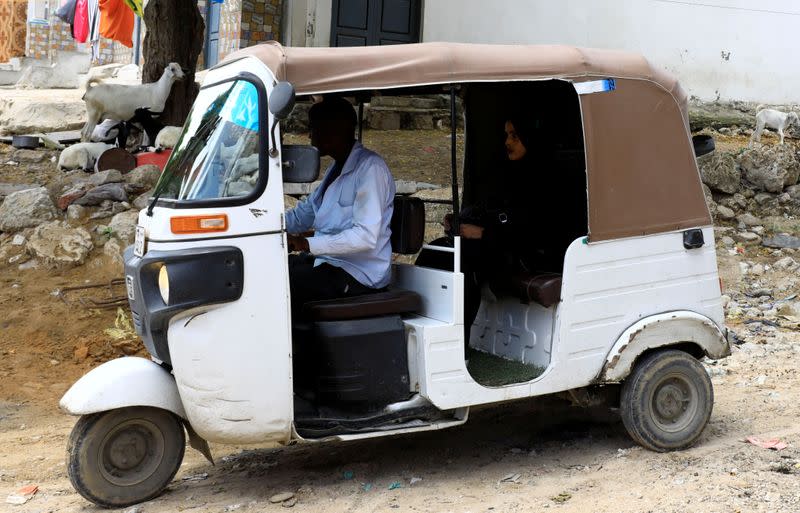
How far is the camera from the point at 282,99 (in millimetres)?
4289

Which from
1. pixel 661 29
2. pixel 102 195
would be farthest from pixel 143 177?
pixel 661 29

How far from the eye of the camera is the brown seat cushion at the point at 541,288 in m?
5.11

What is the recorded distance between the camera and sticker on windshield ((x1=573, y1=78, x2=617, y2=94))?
5.12 metres

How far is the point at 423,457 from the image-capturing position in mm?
5555

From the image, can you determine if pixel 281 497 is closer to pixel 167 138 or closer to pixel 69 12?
pixel 167 138

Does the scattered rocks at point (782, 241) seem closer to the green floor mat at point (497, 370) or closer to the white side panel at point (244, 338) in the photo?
the green floor mat at point (497, 370)

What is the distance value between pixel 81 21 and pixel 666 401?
49.2 feet

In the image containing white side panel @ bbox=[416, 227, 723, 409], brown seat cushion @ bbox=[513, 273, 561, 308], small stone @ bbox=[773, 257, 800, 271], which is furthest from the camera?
small stone @ bbox=[773, 257, 800, 271]

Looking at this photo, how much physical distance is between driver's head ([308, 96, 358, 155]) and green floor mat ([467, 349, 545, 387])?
150 cm

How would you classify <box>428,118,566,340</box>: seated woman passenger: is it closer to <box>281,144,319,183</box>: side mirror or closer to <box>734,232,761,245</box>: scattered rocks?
<box>281,144,319,183</box>: side mirror

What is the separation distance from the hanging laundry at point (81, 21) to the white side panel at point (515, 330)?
1376cm

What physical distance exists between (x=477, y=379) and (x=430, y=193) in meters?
4.70

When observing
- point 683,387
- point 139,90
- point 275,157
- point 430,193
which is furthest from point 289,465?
point 139,90

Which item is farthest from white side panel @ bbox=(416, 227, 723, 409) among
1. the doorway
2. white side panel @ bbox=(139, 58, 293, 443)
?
the doorway
